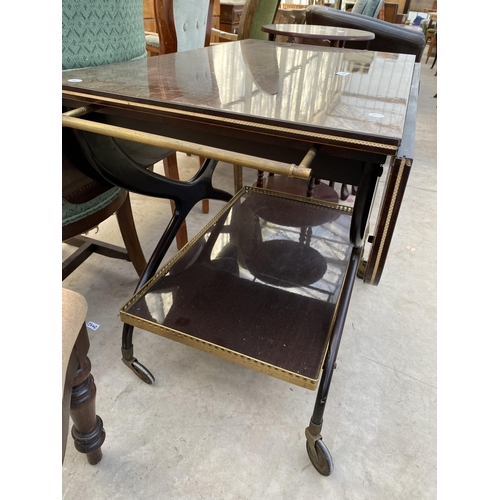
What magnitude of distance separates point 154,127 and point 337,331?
57cm

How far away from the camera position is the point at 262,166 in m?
0.56

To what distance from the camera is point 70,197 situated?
96cm

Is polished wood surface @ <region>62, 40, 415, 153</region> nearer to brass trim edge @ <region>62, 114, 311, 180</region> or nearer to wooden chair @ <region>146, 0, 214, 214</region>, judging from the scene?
brass trim edge @ <region>62, 114, 311, 180</region>

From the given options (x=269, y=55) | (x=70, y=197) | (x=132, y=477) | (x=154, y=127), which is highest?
(x=269, y=55)

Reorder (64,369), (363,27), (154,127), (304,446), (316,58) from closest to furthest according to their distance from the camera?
(64,369) → (154,127) → (304,446) → (316,58) → (363,27)

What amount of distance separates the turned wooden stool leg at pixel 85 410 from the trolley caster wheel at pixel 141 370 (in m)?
0.21

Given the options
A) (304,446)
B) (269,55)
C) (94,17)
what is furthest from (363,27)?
(304,446)

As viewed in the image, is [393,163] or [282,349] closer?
[393,163]

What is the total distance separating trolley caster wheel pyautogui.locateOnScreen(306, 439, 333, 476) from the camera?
2.71 ft

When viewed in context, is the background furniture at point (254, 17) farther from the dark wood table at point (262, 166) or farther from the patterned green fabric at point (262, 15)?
the dark wood table at point (262, 166)

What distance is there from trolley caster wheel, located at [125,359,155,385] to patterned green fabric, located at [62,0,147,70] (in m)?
0.78

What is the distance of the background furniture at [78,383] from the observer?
583 millimetres

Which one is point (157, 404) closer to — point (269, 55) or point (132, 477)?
point (132, 477)

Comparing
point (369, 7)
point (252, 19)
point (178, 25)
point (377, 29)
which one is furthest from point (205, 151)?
point (369, 7)
